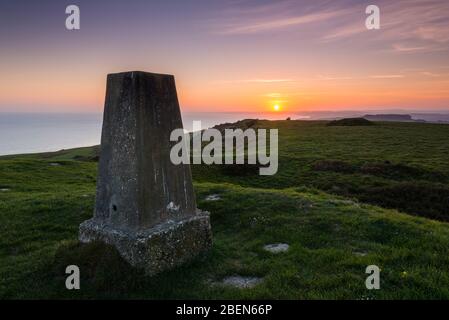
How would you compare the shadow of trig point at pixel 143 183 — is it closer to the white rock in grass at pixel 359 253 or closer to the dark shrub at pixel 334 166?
the white rock in grass at pixel 359 253

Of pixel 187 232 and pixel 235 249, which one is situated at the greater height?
pixel 187 232

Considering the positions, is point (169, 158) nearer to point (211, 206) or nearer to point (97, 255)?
point (97, 255)

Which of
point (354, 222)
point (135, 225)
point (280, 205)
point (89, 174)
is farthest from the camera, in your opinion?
point (89, 174)

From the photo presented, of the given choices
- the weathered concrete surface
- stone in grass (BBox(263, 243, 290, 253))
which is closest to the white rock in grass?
stone in grass (BBox(263, 243, 290, 253))

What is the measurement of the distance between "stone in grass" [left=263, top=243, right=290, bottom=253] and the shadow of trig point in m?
2.00

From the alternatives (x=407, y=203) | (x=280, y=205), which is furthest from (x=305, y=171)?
(x=280, y=205)

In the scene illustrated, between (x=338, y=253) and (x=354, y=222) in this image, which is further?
(x=354, y=222)

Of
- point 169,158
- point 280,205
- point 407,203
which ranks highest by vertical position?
point 169,158

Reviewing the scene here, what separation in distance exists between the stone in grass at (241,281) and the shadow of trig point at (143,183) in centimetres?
155

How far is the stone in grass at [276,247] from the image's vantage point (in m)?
10.7

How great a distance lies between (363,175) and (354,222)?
1709 centimetres

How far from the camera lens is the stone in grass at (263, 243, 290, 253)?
10.7m

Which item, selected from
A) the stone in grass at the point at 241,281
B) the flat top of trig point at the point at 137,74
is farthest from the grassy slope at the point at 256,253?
the flat top of trig point at the point at 137,74

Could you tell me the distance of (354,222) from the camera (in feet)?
42.5
